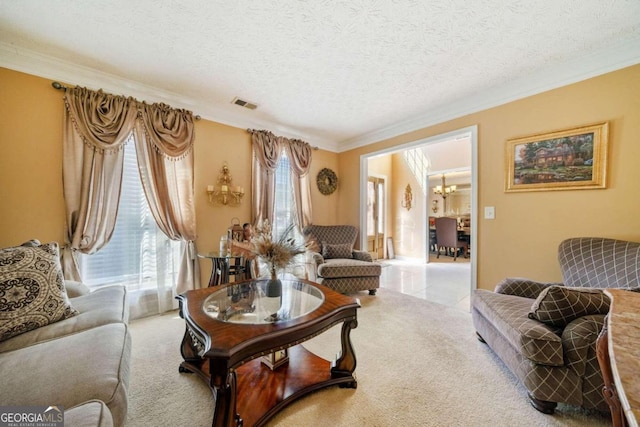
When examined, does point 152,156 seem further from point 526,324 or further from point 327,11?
point 526,324

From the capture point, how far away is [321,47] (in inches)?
76.3

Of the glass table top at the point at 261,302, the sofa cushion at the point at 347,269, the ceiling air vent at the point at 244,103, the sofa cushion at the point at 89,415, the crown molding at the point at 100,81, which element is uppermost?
the ceiling air vent at the point at 244,103

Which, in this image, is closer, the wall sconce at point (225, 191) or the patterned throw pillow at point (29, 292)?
the patterned throw pillow at point (29, 292)

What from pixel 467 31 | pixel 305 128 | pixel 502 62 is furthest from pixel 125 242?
pixel 502 62

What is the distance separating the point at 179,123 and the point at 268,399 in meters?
2.89

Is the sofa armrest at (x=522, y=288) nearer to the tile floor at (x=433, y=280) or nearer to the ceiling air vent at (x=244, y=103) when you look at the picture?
the tile floor at (x=433, y=280)

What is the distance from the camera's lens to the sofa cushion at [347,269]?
10.1ft

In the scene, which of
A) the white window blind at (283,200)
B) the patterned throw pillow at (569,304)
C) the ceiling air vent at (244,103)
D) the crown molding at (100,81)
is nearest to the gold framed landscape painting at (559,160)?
the patterned throw pillow at (569,304)

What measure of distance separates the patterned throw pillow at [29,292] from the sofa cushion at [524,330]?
2767mm

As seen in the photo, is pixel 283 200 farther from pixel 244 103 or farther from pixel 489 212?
pixel 489 212

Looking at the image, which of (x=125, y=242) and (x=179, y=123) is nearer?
(x=125, y=242)

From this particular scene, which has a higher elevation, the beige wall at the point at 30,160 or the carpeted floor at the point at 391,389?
the beige wall at the point at 30,160

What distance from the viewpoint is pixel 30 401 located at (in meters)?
0.82

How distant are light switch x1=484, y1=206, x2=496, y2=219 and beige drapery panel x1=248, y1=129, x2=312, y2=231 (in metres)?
2.58
